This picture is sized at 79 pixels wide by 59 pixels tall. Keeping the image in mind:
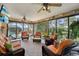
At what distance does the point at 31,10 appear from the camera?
2.81 metres

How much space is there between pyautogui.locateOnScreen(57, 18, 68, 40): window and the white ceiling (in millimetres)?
184

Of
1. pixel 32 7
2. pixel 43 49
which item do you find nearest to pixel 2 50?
pixel 43 49

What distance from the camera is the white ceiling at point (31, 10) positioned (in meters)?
2.77

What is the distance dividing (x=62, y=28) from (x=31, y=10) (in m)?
0.70

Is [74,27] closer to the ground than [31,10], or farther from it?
closer to the ground

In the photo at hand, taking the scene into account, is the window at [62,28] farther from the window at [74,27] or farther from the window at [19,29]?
the window at [19,29]

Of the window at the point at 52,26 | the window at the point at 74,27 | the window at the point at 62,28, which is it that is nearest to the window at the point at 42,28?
the window at the point at 52,26

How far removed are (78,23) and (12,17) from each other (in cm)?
127

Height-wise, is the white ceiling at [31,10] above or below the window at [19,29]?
above

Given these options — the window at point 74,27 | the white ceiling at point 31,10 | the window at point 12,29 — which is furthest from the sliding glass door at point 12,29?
the window at point 74,27

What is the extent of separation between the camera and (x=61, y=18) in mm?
2820

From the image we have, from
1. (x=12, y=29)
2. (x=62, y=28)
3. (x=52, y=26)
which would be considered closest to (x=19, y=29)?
(x=12, y=29)

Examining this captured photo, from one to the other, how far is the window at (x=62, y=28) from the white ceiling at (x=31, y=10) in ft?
0.60

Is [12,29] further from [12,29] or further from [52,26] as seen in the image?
[52,26]
